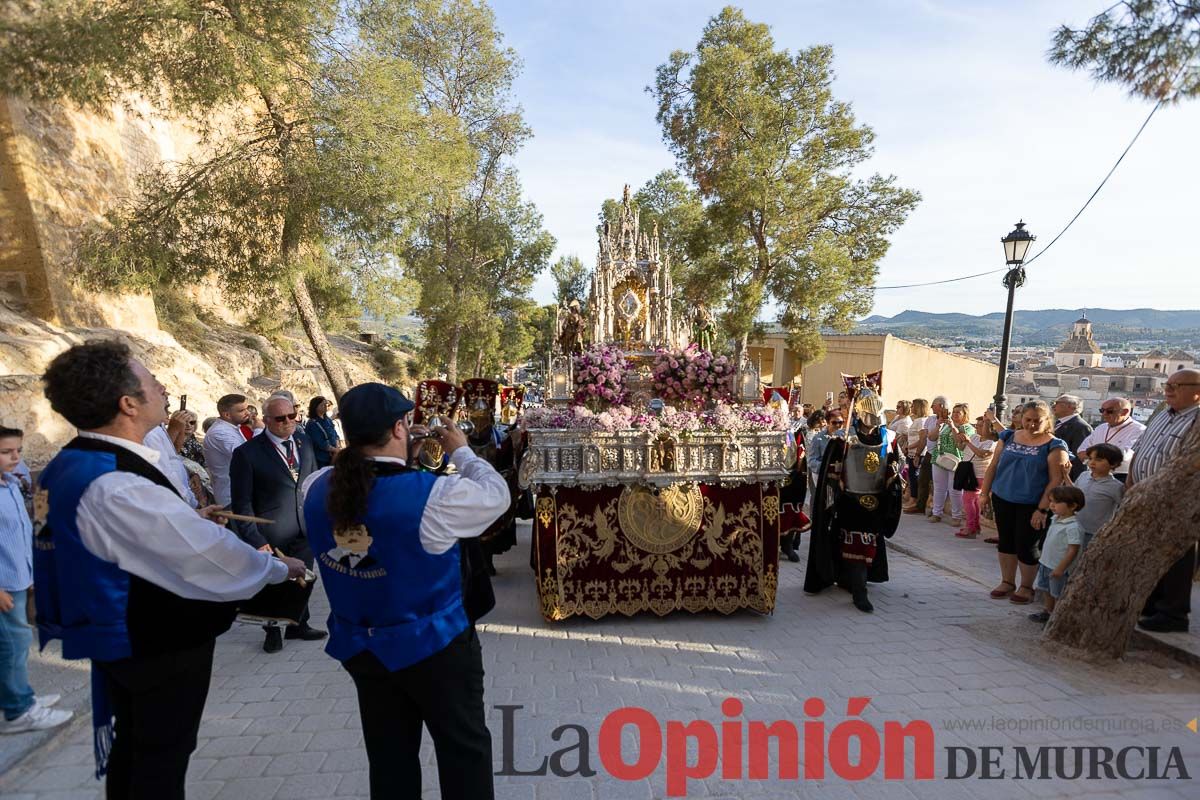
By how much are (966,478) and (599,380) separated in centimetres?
587

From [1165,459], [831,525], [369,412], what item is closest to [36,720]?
[369,412]

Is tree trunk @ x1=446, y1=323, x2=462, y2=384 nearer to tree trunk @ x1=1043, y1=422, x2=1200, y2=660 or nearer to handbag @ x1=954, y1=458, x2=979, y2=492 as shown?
handbag @ x1=954, y1=458, x2=979, y2=492

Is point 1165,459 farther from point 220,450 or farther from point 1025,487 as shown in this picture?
point 220,450

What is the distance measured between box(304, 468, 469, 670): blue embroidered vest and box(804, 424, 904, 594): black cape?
15.2 ft

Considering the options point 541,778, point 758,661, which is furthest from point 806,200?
point 541,778

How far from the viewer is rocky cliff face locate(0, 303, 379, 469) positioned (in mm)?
8484

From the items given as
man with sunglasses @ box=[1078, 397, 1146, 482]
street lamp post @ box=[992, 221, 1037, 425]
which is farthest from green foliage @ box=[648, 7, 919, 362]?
man with sunglasses @ box=[1078, 397, 1146, 482]

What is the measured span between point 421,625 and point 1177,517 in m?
5.15

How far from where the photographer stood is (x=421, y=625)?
2.19m

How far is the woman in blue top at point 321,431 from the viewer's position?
22.4ft

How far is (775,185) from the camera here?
16.1 metres

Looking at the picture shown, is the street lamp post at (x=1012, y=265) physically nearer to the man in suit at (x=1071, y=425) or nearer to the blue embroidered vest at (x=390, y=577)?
the man in suit at (x=1071, y=425)

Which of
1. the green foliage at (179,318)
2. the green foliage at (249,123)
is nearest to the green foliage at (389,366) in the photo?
the green foliage at (179,318)

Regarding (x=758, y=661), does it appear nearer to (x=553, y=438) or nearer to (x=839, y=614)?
(x=839, y=614)
